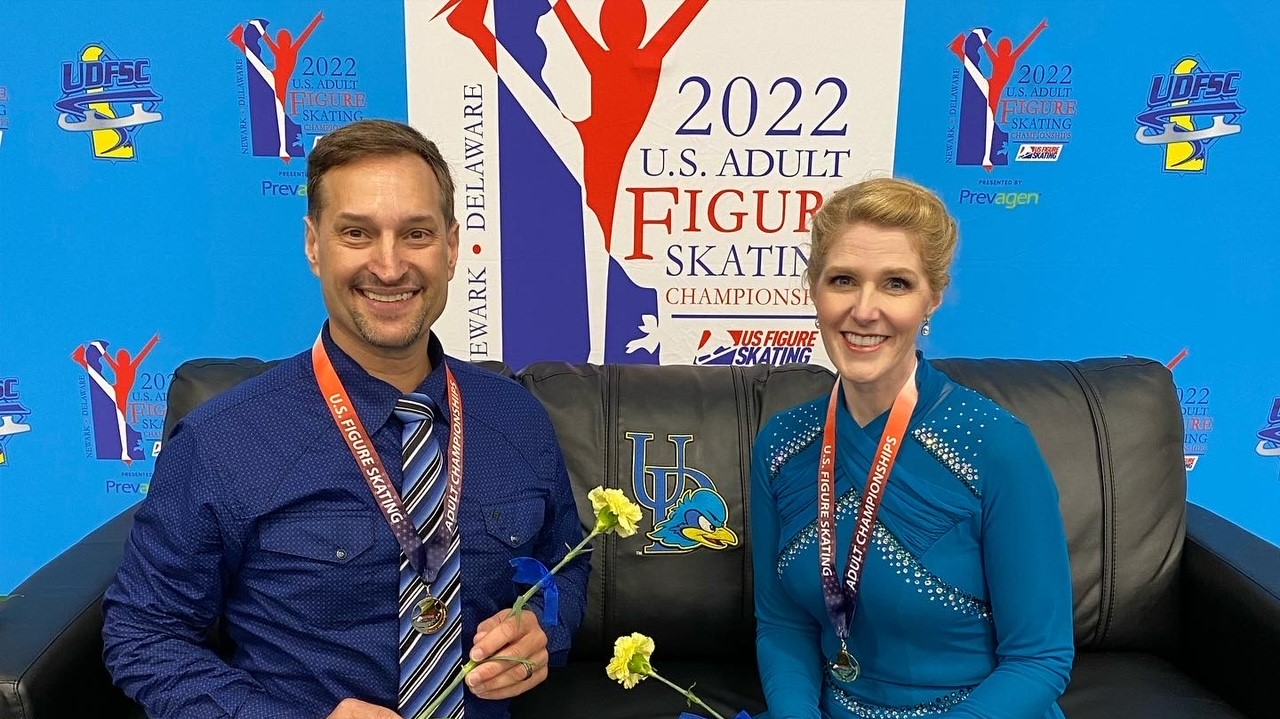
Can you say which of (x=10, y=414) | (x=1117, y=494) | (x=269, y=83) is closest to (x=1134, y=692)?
(x=1117, y=494)

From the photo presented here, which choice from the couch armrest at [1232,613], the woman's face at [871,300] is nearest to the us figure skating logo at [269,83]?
the woman's face at [871,300]

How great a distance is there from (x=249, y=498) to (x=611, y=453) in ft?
2.66

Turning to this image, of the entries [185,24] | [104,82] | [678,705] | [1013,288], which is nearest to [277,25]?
[185,24]

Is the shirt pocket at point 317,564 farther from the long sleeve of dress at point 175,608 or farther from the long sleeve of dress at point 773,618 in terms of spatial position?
the long sleeve of dress at point 773,618

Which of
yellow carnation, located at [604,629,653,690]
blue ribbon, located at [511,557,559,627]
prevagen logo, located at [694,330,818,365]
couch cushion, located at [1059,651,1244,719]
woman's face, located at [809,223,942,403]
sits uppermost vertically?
woman's face, located at [809,223,942,403]

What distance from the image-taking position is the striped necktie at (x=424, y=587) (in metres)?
1.35

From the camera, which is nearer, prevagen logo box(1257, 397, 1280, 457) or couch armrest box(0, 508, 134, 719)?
couch armrest box(0, 508, 134, 719)

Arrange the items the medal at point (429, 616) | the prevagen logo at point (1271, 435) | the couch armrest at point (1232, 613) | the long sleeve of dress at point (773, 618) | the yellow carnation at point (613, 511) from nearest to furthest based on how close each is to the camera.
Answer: the yellow carnation at point (613, 511) < the medal at point (429, 616) < the long sleeve of dress at point (773, 618) < the couch armrest at point (1232, 613) < the prevagen logo at point (1271, 435)

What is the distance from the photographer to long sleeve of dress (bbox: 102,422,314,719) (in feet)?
4.17

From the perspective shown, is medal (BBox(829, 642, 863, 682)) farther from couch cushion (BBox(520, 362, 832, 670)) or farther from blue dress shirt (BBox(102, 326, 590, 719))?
blue dress shirt (BBox(102, 326, 590, 719))

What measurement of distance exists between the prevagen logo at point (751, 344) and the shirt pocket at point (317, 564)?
1436 mm

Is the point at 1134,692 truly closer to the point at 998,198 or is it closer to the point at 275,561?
the point at 998,198

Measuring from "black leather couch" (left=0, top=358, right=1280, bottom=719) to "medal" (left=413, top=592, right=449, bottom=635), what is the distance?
0.46 meters

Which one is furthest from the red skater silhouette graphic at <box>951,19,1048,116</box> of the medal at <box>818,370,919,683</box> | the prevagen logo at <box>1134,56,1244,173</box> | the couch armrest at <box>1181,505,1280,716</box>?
the medal at <box>818,370,919,683</box>
